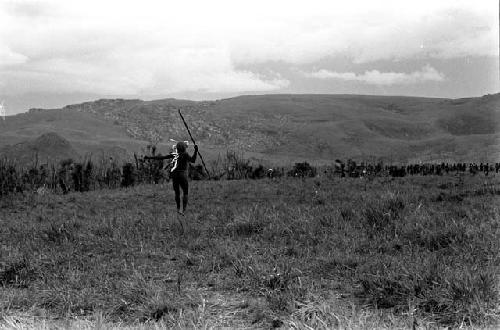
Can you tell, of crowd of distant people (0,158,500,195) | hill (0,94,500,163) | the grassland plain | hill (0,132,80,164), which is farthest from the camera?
hill (0,94,500,163)

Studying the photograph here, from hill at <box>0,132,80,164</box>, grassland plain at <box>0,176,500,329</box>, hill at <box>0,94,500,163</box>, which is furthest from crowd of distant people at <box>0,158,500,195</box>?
hill at <box>0,94,500,163</box>

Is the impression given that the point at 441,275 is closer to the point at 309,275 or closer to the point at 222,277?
the point at 309,275

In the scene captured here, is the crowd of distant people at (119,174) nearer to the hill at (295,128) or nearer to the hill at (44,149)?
the hill at (44,149)

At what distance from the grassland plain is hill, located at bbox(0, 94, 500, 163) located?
33.9 m

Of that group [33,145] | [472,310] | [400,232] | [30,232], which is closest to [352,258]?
[400,232]

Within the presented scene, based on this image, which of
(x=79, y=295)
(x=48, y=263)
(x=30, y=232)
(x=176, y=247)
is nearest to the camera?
(x=79, y=295)

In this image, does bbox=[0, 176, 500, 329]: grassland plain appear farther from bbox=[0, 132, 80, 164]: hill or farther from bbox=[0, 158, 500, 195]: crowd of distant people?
bbox=[0, 132, 80, 164]: hill

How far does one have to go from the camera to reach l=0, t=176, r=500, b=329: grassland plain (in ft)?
16.8

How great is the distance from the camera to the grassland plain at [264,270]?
5.13 meters

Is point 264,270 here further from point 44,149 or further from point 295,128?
point 295,128

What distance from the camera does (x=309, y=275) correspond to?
6.67 metres

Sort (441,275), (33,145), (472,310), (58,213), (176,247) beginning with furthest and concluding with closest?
(33,145) → (58,213) → (176,247) → (441,275) → (472,310)

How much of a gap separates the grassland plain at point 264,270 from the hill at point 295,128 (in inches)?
1335

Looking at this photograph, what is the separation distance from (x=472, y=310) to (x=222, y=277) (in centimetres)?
324
